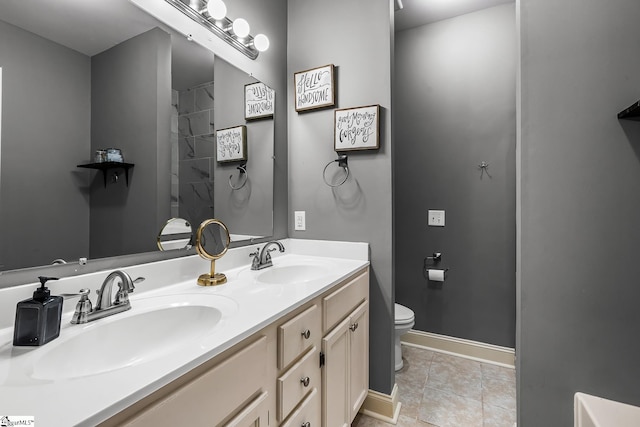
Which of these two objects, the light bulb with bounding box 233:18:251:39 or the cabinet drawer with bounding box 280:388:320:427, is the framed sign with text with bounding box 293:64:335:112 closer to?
the light bulb with bounding box 233:18:251:39

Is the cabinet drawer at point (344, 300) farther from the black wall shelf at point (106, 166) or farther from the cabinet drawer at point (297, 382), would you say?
the black wall shelf at point (106, 166)

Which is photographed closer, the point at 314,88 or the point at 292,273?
the point at 292,273

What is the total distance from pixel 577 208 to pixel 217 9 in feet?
5.83

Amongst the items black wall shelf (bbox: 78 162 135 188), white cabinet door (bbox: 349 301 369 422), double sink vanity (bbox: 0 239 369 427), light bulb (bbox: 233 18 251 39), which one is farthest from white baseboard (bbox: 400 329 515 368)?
light bulb (bbox: 233 18 251 39)

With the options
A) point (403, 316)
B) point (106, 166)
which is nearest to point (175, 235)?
point (106, 166)

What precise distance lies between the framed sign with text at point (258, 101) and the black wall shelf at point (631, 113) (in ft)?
5.22

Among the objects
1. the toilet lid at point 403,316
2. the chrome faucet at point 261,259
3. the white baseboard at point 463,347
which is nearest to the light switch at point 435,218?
the toilet lid at point 403,316

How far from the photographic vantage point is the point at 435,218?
236 cm

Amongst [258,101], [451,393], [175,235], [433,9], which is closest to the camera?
[175,235]

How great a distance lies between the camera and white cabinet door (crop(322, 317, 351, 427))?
44.5 inches

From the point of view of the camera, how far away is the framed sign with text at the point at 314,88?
1711 millimetres

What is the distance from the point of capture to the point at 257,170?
Answer: 5.54 feet

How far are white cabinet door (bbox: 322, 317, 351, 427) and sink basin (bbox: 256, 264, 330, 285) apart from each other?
30cm

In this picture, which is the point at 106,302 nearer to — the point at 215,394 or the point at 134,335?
the point at 134,335
